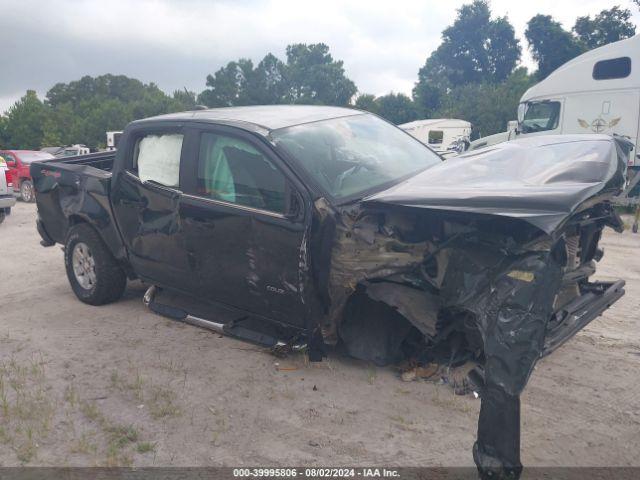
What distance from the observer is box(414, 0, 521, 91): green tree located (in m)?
51.7

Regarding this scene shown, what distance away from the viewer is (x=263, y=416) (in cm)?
373

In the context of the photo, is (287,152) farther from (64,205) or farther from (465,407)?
(64,205)

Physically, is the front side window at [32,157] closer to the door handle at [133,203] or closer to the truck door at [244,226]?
the door handle at [133,203]

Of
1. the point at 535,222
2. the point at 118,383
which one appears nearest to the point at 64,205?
the point at 118,383

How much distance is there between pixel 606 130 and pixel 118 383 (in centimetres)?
1244

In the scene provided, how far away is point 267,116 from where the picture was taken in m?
4.82

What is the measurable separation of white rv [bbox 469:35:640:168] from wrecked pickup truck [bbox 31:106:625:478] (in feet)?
31.4

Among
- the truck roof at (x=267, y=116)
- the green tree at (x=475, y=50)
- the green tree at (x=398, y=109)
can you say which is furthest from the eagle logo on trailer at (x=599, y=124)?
the green tree at (x=475, y=50)

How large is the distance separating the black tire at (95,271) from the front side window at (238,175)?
1688 mm

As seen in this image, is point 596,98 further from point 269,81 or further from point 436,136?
point 269,81

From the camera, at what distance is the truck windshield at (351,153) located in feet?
13.8

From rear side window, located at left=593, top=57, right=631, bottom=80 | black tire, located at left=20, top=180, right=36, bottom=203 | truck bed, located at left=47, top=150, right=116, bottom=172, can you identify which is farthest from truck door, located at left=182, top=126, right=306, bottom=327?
black tire, located at left=20, top=180, right=36, bottom=203

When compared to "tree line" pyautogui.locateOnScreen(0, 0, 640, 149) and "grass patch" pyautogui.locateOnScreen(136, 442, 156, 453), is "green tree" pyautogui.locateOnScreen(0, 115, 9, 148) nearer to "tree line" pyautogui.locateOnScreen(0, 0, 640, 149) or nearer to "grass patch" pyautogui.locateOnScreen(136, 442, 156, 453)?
"tree line" pyautogui.locateOnScreen(0, 0, 640, 149)

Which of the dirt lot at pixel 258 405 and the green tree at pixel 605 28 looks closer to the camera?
the dirt lot at pixel 258 405
